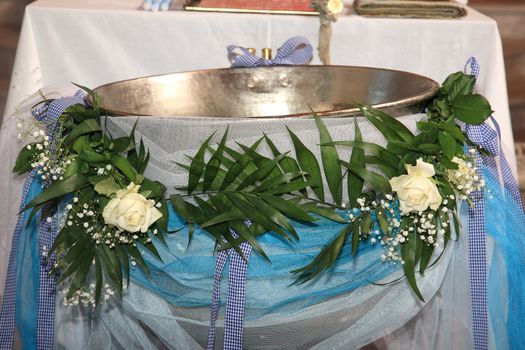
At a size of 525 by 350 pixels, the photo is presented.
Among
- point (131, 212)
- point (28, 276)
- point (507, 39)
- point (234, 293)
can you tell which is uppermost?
point (131, 212)

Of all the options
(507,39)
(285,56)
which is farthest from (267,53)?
(507,39)

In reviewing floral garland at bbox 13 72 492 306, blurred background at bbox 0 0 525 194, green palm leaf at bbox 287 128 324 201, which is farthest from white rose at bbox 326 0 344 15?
blurred background at bbox 0 0 525 194

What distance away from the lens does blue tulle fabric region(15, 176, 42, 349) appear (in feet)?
4.13

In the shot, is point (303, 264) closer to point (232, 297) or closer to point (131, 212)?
point (232, 297)

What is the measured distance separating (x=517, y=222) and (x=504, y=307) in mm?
127

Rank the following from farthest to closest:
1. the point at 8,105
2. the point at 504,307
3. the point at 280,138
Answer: the point at 8,105 → the point at 504,307 → the point at 280,138

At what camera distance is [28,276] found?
1.27m

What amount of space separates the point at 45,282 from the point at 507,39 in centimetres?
324

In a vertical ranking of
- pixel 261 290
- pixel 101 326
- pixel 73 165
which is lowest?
pixel 101 326

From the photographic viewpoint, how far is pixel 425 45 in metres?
1.70

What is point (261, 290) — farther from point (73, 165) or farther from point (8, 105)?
point (8, 105)

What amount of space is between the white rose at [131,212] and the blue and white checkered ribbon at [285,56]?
52 cm

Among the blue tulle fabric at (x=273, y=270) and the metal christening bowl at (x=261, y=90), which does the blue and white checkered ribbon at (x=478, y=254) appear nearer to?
the blue tulle fabric at (x=273, y=270)

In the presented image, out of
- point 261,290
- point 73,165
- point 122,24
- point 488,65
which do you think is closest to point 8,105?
point 122,24
